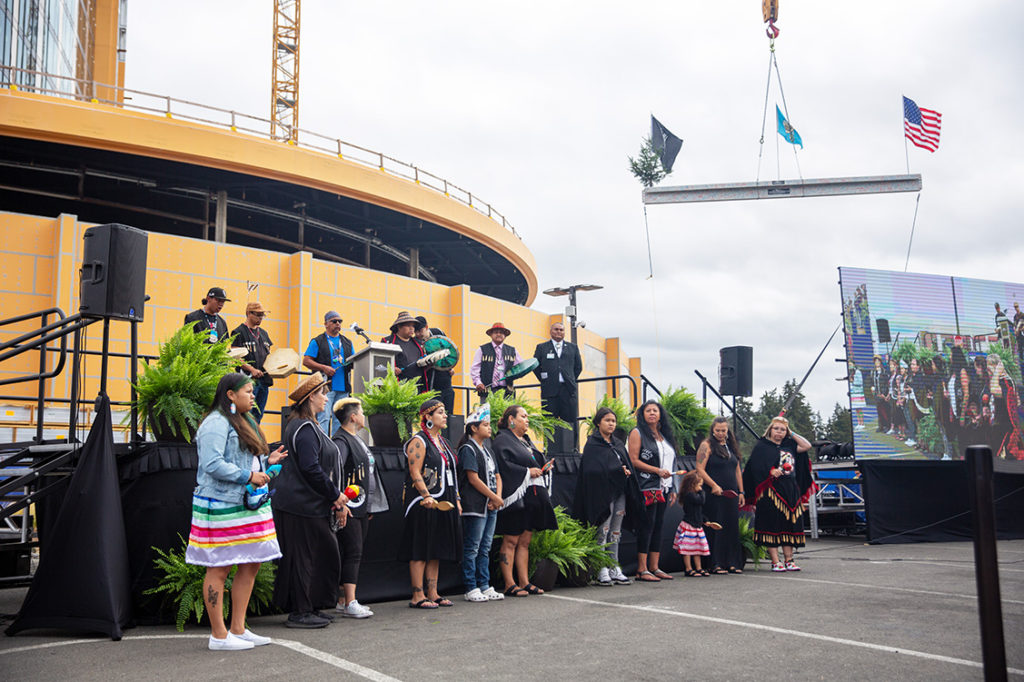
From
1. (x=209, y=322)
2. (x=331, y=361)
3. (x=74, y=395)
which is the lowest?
(x=74, y=395)

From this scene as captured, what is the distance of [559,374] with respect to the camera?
1079cm

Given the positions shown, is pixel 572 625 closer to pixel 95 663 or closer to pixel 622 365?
pixel 95 663

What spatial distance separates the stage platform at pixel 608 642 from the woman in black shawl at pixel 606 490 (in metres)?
0.80

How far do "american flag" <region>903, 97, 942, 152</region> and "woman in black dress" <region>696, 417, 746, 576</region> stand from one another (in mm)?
10376

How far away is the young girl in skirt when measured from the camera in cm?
986

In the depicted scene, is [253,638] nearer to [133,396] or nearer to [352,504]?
[352,504]

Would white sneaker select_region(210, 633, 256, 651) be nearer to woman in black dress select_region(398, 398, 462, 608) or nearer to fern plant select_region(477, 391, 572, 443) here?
woman in black dress select_region(398, 398, 462, 608)

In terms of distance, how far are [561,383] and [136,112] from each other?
17.0 m

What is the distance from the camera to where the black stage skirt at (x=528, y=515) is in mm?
8211

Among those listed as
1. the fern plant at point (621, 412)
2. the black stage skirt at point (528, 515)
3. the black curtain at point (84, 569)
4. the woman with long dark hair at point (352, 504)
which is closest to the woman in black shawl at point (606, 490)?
the black stage skirt at point (528, 515)

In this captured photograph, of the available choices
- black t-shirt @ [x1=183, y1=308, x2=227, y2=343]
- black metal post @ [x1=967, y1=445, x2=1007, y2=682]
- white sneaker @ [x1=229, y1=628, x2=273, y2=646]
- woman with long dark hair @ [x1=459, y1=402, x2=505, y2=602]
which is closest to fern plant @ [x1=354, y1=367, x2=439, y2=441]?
woman with long dark hair @ [x1=459, y1=402, x2=505, y2=602]

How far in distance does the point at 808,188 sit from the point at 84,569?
16043 mm

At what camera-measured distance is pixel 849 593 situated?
26.5 feet

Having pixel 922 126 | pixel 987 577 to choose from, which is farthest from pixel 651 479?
pixel 922 126
